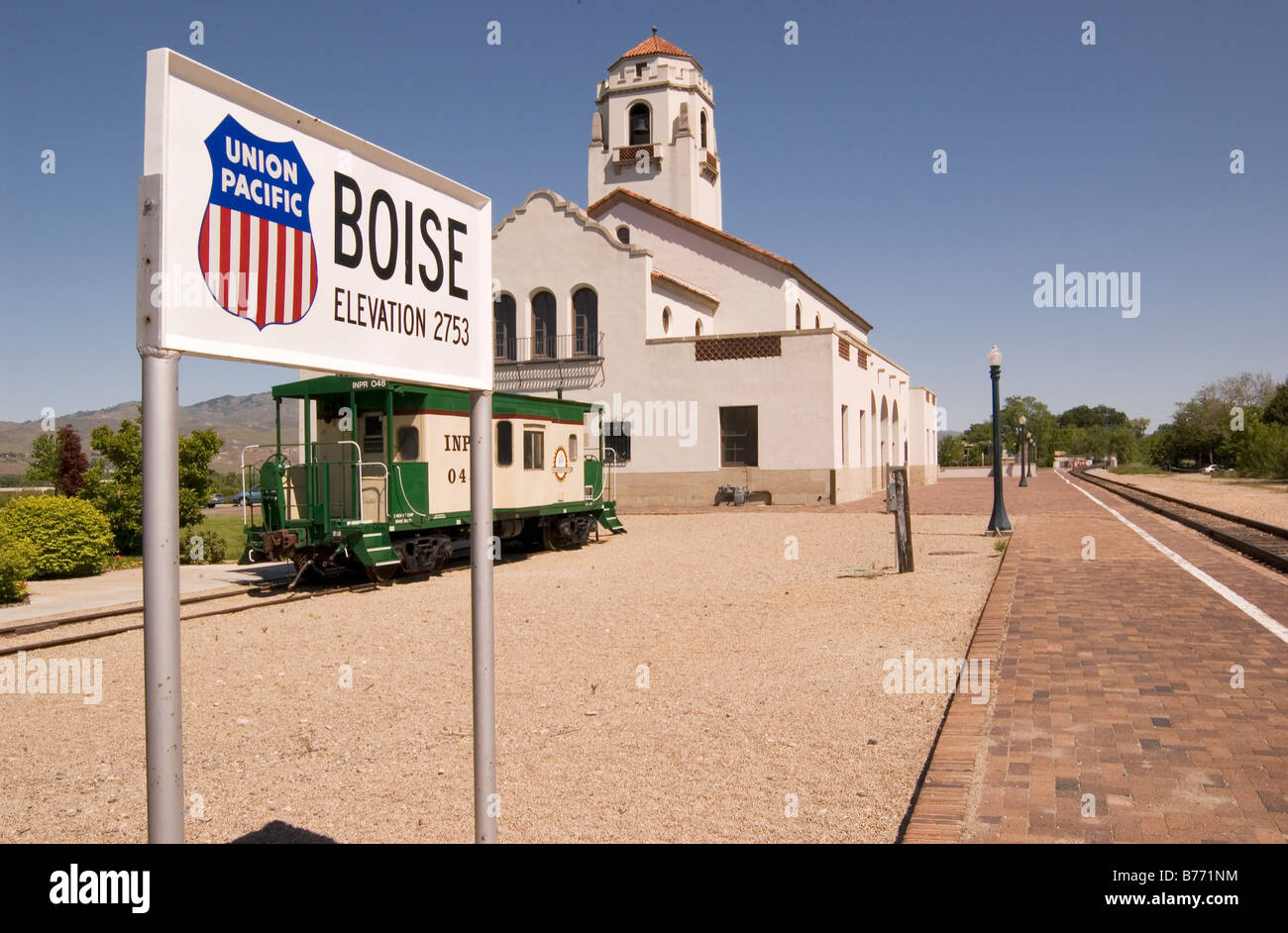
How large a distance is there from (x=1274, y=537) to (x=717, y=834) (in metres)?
17.7

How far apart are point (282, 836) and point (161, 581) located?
2993mm

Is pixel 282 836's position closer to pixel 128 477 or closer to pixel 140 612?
pixel 140 612

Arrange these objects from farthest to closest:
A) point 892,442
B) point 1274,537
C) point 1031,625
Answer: point 892,442 → point 1274,537 → point 1031,625

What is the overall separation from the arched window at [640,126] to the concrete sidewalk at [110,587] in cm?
2753

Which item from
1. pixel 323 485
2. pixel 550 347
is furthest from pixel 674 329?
pixel 323 485

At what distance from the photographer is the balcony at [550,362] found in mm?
32219

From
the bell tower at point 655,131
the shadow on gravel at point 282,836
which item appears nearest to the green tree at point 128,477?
the shadow on gravel at point 282,836

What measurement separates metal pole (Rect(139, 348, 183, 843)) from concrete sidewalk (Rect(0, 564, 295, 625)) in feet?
28.5

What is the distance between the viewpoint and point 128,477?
18312mm

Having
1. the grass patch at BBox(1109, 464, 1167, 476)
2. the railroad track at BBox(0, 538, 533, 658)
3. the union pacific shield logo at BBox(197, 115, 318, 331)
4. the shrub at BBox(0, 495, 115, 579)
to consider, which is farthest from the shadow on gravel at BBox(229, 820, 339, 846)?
the grass patch at BBox(1109, 464, 1167, 476)

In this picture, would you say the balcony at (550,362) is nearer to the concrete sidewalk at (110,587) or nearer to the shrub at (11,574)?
the concrete sidewalk at (110,587)

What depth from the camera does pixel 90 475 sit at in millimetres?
18312
